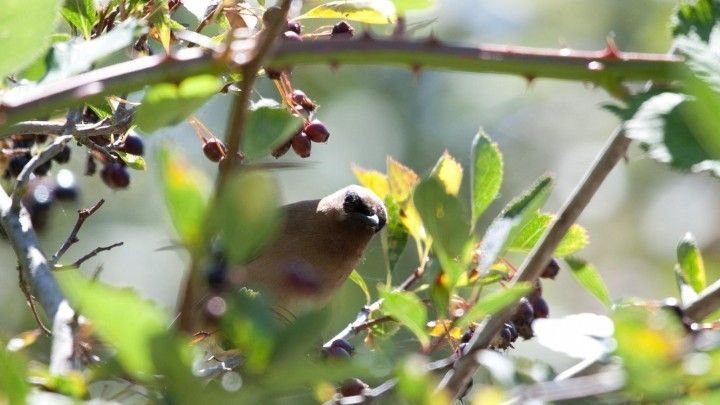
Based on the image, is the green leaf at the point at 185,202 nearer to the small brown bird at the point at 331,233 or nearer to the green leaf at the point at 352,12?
the green leaf at the point at 352,12

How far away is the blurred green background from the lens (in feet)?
40.7

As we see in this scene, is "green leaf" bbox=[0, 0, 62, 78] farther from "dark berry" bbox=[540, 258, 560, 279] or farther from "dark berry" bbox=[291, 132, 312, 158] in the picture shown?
"dark berry" bbox=[540, 258, 560, 279]

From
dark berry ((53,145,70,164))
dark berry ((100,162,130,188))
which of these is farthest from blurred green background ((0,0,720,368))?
dark berry ((100,162,130,188))

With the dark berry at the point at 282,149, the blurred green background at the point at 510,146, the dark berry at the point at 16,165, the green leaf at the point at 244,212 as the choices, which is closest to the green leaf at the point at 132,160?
the dark berry at the point at 282,149

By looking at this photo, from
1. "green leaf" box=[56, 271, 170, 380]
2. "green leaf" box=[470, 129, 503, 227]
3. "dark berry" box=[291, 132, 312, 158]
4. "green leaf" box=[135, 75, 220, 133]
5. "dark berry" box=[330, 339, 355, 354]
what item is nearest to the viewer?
"green leaf" box=[56, 271, 170, 380]

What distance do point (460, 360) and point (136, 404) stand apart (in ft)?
1.38

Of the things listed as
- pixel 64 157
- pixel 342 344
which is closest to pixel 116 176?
pixel 64 157

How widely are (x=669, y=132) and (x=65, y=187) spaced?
2381 mm

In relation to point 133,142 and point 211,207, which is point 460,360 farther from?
point 133,142

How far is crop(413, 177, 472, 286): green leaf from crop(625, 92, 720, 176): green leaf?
250mm

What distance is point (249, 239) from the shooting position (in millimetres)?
1067

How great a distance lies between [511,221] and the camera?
1.50 metres

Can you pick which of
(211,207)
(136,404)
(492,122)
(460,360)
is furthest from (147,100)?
(492,122)

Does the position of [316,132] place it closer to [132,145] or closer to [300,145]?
[300,145]
